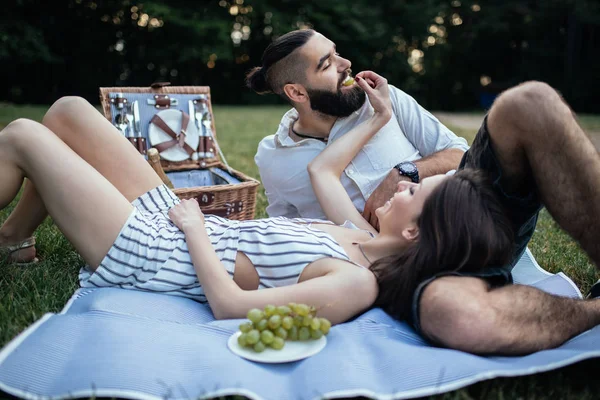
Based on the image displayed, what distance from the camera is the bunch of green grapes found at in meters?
1.71

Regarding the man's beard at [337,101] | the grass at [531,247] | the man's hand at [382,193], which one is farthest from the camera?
the man's beard at [337,101]

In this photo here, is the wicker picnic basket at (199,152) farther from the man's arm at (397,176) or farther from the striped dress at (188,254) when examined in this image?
the striped dress at (188,254)

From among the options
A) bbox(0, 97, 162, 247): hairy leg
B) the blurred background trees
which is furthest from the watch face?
the blurred background trees

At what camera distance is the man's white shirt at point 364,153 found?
3.07 meters

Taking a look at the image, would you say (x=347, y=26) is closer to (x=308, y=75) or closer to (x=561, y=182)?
(x=308, y=75)

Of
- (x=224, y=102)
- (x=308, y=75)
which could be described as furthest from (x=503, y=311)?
(x=224, y=102)

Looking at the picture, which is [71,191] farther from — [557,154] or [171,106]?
[171,106]

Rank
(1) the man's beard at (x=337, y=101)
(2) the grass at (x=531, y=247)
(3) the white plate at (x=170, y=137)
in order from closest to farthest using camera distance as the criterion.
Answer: (2) the grass at (x=531, y=247), (1) the man's beard at (x=337, y=101), (3) the white plate at (x=170, y=137)

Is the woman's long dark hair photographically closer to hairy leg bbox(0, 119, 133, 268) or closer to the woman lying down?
the woman lying down

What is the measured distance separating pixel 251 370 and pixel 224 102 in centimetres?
2100

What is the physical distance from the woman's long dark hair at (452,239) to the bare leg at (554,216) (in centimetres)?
10

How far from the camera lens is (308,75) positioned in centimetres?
326

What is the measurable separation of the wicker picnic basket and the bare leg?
6.05 feet

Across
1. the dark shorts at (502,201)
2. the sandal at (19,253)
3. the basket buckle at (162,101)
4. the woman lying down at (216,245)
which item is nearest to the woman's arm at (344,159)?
the woman lying down at (216,245)
